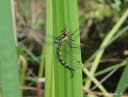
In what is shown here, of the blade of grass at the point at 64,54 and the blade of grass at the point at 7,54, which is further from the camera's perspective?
the blade of grass at the point at 64,54

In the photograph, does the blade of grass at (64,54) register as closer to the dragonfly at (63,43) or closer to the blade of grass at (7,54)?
the dragonfly at (63,43)

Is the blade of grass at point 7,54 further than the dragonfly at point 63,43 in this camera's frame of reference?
No

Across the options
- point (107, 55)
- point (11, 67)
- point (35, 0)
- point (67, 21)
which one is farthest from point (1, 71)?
point (35, 0)

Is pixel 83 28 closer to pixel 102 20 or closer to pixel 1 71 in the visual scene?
pixel 102 20

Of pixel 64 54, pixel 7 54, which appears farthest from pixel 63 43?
pixel 7 54

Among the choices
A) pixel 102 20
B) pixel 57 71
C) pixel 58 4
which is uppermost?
pixel 102 20

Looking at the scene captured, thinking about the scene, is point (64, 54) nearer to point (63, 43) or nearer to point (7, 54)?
point (63, 43)

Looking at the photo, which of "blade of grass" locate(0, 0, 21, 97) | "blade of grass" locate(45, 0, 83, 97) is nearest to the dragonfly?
"blade of grass" locate(45, 0, 83, 97)

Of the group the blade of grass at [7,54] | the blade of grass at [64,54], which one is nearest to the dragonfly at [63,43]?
the blade of grass at [64,54]
